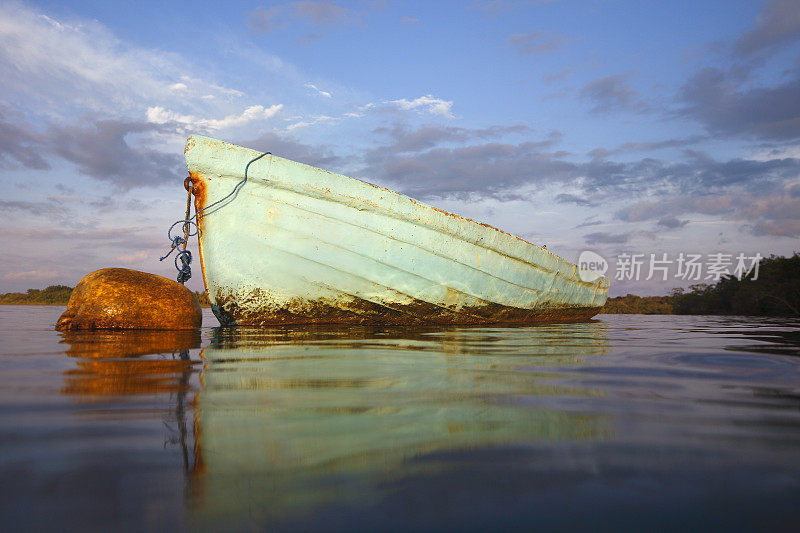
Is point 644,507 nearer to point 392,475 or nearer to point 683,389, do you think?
point 392,475

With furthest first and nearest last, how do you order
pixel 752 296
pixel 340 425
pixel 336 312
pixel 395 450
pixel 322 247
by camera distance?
pixel 752 296 → pixel 336 312 → pixel 322 247 → pixel 340 425 → pixel 395 450

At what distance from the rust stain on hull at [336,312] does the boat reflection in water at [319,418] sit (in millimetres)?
3470

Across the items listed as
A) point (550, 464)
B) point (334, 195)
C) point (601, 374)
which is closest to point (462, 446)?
point (550, 464)

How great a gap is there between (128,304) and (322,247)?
228 centimetres

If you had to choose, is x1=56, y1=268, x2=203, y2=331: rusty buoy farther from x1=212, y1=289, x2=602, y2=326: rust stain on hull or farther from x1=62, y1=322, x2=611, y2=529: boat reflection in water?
x1=62, y1=322, x2=611, y2=529: boat reflection in water

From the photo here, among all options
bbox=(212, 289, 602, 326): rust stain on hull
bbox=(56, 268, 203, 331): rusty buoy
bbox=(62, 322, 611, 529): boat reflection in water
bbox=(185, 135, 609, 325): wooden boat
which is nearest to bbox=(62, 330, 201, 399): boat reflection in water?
bbox=(62, 322, 611, 529): boat reflection in water

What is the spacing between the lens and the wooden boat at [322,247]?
5.69 metres

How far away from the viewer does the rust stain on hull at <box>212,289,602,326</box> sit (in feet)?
20.3

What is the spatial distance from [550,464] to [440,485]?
262mm

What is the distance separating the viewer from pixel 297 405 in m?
1.45

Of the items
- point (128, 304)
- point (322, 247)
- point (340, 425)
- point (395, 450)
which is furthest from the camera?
point (322, 247)

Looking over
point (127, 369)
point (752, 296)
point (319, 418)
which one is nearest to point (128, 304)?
point (127, 369)

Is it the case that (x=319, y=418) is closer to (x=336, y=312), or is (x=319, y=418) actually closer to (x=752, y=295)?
(x=336, y=312)

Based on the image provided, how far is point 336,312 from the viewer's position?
21.3 feet
